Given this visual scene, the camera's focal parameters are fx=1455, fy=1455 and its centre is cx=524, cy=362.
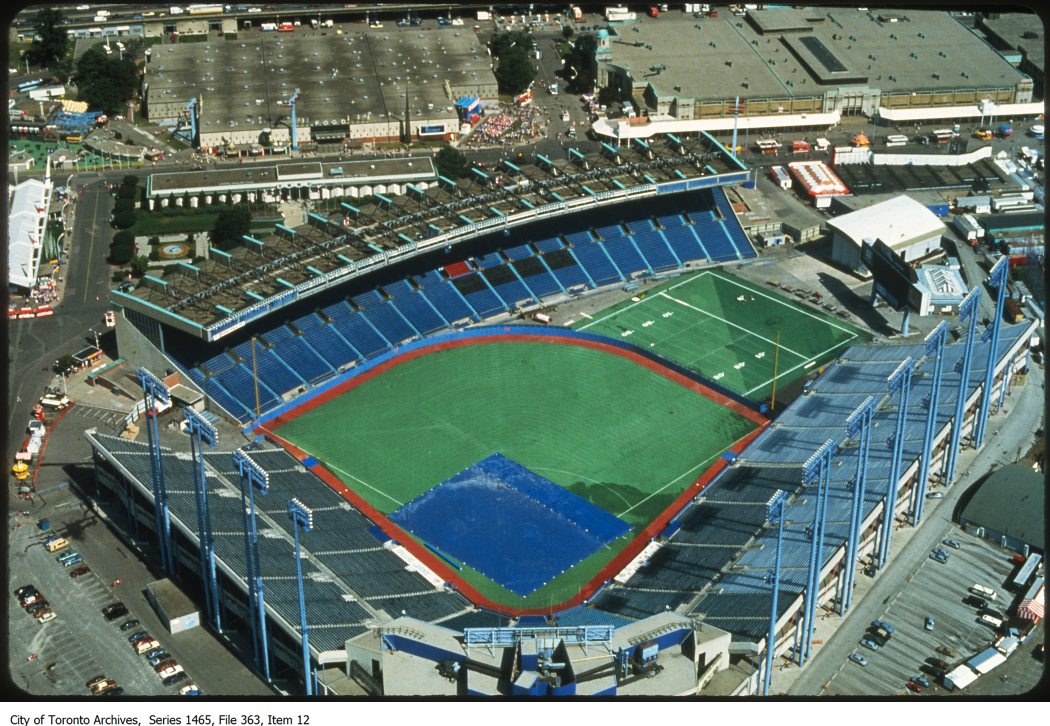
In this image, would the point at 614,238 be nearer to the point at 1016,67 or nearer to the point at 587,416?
the point at 587,416

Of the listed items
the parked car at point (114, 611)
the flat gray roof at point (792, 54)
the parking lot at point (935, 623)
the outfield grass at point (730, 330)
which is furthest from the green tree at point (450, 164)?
the parking lot at point (935, 623)

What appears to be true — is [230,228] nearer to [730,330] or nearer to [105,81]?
[105,81]

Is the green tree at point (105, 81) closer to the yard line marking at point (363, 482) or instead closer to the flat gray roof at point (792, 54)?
the flat gray roof at point (792, 54)

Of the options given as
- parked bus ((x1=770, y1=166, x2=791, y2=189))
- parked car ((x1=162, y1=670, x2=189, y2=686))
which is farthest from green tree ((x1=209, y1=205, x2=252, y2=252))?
parked car ((x1=162, y1=670, x2=189, y2=686))

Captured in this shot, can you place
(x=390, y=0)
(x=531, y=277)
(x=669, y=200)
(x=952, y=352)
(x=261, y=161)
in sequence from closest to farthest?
(x=952, y=352) < (x=531, y=277) < (x=669, y=200) < (x=261, y=161) < (x=390, y=0)

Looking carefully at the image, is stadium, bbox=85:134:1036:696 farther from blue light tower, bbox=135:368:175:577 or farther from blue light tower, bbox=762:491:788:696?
blue light tower, bbox=762:491:788:696

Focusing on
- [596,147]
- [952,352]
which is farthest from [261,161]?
[952,352]
